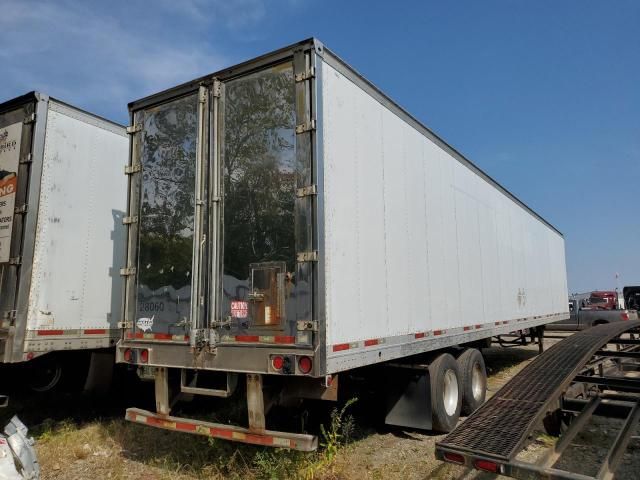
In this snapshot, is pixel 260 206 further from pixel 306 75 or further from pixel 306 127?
pixel 306 75

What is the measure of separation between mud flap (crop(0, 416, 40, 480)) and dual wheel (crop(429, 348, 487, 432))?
405cm

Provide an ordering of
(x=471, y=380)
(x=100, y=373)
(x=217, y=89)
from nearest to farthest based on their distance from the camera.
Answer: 1. (x=217, y=89)
2. (x=100, y=373)
3. (x=471, y=380)

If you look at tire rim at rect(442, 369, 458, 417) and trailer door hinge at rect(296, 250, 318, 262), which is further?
tire rim at rect(442, 369, 458, 417)

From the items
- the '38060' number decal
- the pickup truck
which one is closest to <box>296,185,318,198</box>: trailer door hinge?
the '38060' number decal

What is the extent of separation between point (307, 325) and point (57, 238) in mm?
3835

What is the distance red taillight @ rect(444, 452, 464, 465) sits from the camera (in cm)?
348

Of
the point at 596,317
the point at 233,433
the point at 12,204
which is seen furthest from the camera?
the point at 596,317

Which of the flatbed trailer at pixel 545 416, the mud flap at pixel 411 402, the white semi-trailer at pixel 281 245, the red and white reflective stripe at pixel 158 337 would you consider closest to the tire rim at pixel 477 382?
the white semi-trailer at pixel 281 245

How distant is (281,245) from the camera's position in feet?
14.8

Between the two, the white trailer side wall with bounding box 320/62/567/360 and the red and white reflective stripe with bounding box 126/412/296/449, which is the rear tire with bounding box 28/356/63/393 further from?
the white trailer side wall with bounding box 320/62/567/360

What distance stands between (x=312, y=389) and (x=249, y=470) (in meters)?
1.08

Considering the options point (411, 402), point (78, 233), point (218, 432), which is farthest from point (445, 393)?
point (78, 233)

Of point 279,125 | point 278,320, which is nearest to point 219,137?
point 279,125

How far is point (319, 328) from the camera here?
4.18 metres
